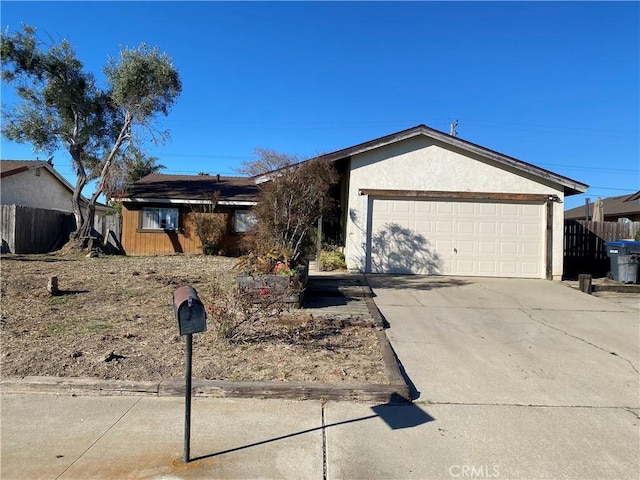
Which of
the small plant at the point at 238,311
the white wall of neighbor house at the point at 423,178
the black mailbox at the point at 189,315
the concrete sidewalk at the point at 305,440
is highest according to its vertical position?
the white wall of neighbor house at the point at 423,178

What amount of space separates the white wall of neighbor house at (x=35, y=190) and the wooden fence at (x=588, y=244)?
25.5 metres

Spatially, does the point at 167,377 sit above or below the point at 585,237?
below

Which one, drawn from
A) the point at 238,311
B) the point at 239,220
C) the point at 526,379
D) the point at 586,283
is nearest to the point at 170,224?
the point at 239,220

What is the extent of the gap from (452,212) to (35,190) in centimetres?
2350

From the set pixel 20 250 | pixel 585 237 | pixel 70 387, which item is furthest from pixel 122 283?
pixel 585 237

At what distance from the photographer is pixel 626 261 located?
39.9 feet

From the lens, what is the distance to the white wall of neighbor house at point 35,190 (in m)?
23.1

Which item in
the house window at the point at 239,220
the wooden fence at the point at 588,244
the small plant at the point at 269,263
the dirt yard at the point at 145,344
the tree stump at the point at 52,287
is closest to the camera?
the dirt yard at the point at 145,344

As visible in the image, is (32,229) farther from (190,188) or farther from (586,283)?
(586,283)

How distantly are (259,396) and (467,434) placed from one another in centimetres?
190

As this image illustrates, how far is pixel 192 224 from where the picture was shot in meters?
18.6

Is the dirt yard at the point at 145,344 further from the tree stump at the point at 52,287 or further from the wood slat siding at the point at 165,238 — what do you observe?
the wood slat siding at the point at 165,238

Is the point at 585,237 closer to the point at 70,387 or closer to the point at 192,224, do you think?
the point at 192,224

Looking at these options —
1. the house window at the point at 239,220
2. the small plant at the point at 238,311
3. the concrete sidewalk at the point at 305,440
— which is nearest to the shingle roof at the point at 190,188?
the house window at the point at 239,220
